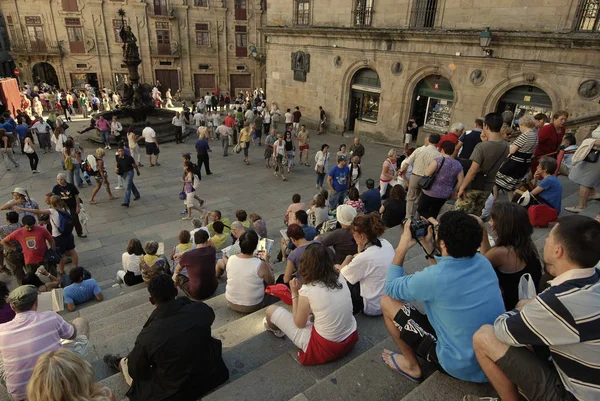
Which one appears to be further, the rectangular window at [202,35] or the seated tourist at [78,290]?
the rectangular window at [202,35]

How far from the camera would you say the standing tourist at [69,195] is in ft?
27.0

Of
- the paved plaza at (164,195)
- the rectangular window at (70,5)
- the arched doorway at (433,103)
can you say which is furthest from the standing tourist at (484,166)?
the rectangular window at (70,5)

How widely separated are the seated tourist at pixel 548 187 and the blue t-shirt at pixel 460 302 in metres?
3.86

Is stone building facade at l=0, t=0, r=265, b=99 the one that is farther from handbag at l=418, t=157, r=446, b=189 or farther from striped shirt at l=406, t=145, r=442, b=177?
handbag at l=418, t=157, r=446, b=189

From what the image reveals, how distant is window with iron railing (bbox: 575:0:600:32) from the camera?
36.0 ft

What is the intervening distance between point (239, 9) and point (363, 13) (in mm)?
19623

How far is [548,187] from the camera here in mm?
5531

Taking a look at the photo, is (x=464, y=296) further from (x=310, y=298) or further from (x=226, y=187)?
(x=226, y=187)

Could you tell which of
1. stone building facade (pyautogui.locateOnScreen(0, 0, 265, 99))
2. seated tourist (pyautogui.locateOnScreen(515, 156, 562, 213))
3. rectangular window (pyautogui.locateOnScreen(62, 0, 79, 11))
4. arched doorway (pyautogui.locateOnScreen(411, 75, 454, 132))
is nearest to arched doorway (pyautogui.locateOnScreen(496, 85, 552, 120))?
arched doorway (pyautogui.locateOnScreen(411, 75, 454, 132))

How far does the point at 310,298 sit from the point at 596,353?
190cm

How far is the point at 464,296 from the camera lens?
95.0 inches

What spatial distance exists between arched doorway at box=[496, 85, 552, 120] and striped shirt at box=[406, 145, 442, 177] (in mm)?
9262

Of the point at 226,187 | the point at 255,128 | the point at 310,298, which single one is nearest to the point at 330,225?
the point at 310,298

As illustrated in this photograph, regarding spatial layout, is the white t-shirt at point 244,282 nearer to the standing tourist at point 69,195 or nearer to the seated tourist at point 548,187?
the seated tourist at point 548,187
